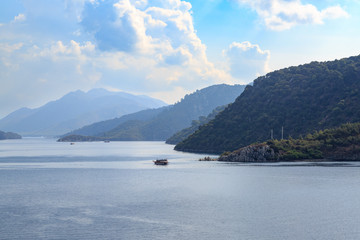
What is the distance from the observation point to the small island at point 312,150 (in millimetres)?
165875

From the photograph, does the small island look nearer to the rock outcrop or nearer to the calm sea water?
the rock outcrop

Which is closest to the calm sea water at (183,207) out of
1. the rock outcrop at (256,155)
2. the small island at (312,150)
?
the rock outcrop at (256,155)

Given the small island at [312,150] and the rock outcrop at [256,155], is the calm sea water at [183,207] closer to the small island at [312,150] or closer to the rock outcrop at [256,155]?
the rock outcrop at [256,155]

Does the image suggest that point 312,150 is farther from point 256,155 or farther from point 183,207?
point 183,207

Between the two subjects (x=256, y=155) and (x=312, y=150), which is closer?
(x=256, y=155)

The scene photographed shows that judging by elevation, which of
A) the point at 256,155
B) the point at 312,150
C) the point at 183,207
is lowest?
the point at 183,207

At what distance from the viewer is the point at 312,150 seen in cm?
16962

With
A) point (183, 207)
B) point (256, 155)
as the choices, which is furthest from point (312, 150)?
point (183, 207)

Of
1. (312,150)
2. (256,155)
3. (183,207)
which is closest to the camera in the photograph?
(183,207)

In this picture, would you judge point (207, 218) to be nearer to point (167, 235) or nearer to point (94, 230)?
point (167, 235)

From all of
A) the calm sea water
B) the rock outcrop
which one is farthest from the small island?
the calm sea water

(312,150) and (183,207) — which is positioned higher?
(312,150)

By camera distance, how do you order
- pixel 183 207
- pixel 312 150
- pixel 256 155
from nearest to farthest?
1. pixel 183 207
2. pixel 256 155
3. pixel 312 150

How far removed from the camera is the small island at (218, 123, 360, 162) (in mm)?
165875
